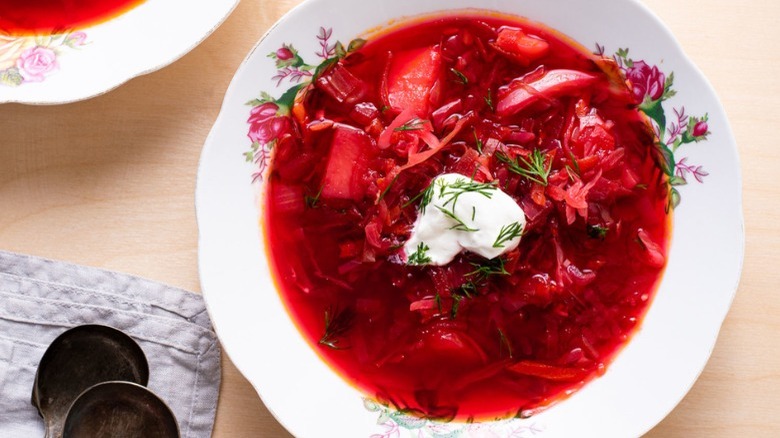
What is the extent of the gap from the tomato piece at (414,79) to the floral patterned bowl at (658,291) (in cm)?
15

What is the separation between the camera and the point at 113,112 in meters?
3.02

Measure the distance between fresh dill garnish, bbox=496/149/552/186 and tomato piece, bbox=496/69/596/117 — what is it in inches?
6.8

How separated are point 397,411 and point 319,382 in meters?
0.29

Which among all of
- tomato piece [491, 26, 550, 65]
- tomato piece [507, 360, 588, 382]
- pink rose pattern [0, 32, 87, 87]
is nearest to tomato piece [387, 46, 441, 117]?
tomato piece [491, 26, 550, 65]

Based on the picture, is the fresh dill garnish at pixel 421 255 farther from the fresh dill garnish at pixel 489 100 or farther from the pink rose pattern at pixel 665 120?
the pink rose pattern at pixel 665 120

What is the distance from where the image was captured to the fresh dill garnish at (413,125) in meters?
2.70

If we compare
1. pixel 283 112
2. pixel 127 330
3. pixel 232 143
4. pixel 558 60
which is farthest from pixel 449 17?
pixel 127 330

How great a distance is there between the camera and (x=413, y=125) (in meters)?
2.71

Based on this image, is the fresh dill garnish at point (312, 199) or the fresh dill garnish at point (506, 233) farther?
the fresh dill garnish at point (312, 199)

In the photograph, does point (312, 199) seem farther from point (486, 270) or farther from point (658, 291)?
point (658, 291)

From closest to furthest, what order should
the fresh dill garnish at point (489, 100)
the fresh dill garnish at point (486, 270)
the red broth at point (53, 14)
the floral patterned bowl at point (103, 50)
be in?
the fresh dill garnish at point (486, 270), the fresh dill garnish at point (489, 100), the floral patterned bowl at point (103, 50), the red broth at point (53, 14)

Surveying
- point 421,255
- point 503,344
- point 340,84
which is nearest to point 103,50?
point 340,84

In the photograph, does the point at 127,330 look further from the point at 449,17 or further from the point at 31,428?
the point at 449,17

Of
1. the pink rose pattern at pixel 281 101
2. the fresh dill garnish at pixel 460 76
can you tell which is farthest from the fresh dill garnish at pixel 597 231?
the pink rose pattern at pixel 281 101
